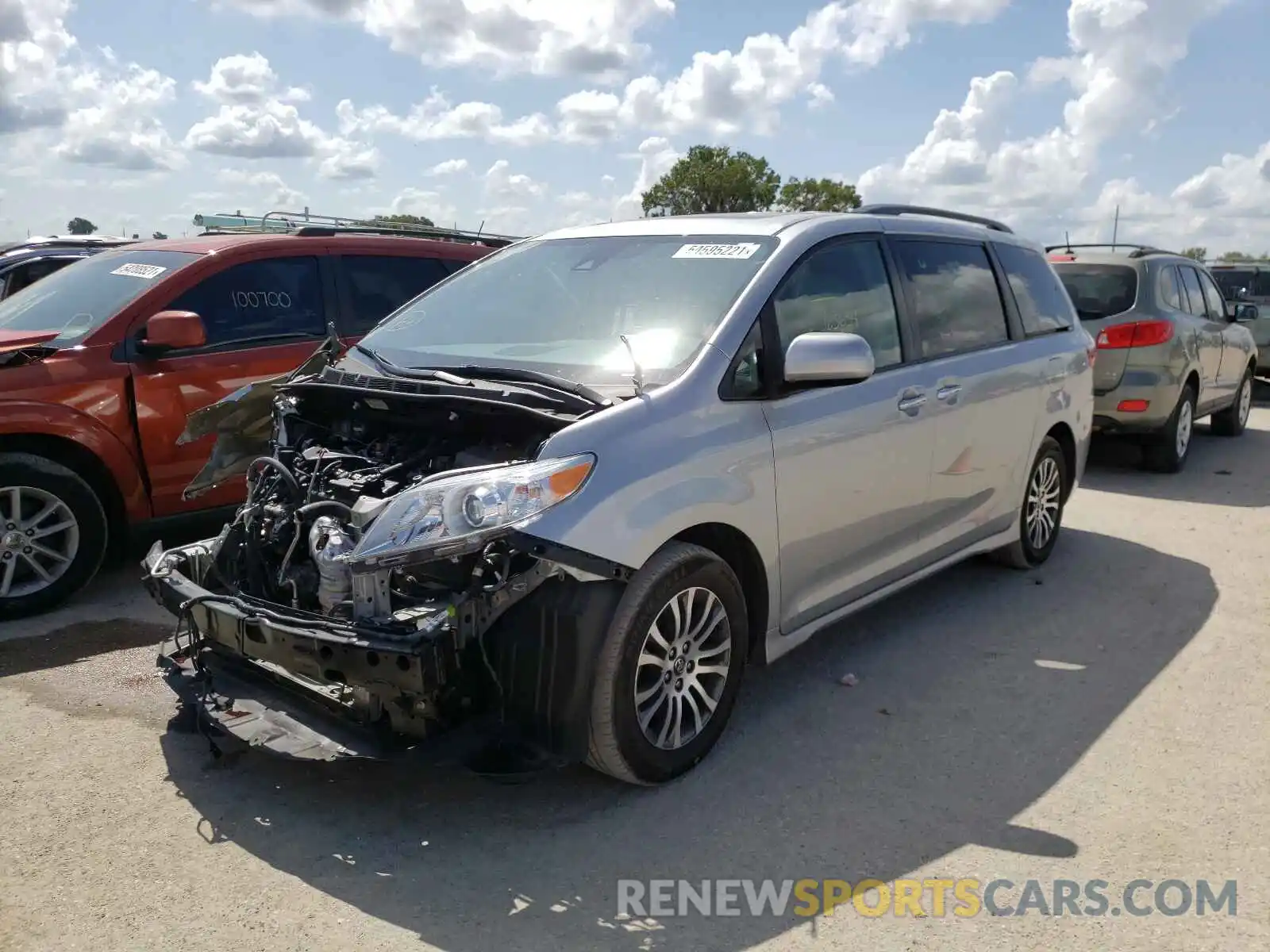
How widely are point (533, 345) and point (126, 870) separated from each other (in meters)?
2.23

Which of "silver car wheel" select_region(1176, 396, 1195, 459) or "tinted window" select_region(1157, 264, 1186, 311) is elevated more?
"tinted window" select_region(1157, 264, 1186, 311)

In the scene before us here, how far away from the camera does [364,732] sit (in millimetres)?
3256

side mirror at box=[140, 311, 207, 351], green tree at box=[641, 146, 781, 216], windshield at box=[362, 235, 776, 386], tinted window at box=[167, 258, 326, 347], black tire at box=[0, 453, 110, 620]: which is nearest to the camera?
windshield at box=[362, 235, 776, 386]

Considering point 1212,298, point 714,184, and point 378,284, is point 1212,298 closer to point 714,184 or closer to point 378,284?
point 378,284

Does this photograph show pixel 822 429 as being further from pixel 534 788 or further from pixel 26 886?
pixel 26 886

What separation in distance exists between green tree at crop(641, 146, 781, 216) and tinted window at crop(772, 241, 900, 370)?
119 feet

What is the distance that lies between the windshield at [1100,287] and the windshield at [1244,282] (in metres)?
6.41

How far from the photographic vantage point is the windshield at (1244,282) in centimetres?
1473

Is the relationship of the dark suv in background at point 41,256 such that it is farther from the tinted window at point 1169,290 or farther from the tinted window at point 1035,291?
the tinted window at point 1169,290

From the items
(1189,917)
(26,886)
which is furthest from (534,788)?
(1189,917)

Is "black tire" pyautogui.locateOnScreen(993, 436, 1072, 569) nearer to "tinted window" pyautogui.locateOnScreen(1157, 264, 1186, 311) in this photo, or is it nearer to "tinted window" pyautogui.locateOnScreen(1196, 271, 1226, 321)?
"tinted window" pyautogui.locateOnScreen(1157, 264, 1186, 311)

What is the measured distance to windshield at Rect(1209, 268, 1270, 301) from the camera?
14727 mm

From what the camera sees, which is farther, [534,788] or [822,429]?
[822,429]

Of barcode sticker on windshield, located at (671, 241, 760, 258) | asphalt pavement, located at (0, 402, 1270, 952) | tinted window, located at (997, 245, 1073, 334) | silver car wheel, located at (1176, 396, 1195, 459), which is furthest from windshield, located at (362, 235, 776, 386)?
silver car wheel, located at (1176, 396, 1195, 459)
